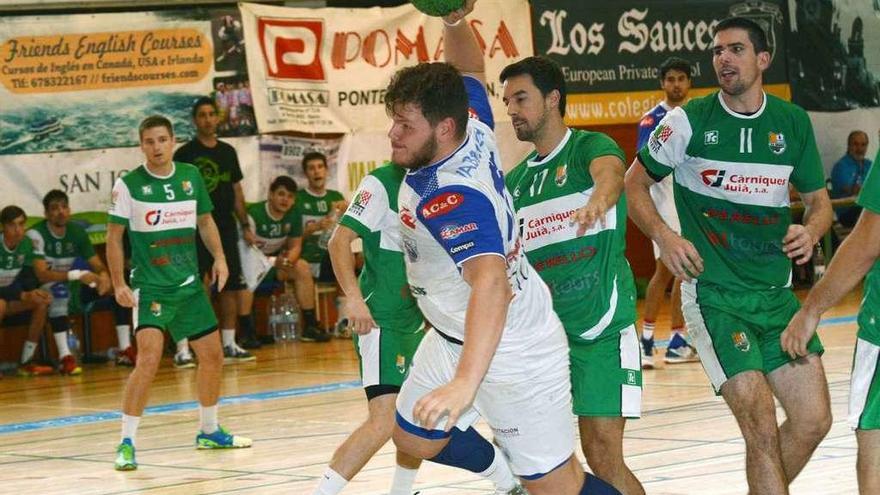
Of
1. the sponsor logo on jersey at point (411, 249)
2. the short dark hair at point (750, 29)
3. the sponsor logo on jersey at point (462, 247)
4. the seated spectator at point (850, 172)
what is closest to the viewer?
the sponsor logo on jersey at point (462, 247)

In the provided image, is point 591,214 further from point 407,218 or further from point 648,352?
point 648,352

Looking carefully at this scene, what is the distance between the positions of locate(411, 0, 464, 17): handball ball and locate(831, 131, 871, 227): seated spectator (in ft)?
47.5

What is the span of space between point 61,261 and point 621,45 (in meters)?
7.91

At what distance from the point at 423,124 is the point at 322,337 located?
1226cm

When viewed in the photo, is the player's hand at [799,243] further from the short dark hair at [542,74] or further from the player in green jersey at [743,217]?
the short dark hair at [542,74]

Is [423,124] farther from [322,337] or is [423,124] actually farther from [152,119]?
[322,337]

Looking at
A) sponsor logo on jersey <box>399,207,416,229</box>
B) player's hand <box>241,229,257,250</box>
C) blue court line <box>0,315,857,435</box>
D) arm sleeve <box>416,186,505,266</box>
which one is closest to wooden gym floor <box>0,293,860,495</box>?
blue court line <box>0,315,857,435</box>

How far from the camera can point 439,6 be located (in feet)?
21.2

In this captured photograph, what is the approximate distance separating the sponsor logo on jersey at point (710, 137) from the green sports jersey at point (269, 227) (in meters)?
10.4

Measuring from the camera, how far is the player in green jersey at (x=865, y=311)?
5.09 metres

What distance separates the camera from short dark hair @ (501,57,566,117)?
6.52 meters

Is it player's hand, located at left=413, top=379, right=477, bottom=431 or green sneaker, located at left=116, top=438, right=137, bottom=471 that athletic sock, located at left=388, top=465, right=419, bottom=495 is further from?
green sneaker, located at left=116, top=438, right=137, bottom=471

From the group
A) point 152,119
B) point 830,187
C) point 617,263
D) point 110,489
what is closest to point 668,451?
point 617,263

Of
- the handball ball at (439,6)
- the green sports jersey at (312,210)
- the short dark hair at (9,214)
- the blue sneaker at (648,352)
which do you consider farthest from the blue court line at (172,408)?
the handball ball at (439,6)
